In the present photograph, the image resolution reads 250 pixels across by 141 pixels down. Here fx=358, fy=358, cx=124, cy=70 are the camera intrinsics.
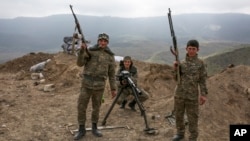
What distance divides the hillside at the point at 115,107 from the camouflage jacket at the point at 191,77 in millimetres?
1521

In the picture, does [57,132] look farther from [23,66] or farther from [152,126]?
[23,66]

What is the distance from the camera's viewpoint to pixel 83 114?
7.89 metres

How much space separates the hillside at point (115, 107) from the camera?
8602 millimetres

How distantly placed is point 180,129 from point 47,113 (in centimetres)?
408

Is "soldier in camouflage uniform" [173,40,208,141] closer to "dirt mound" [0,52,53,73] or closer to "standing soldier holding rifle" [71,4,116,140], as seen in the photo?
"standing soldier holding rifle" [71,4,116,140]

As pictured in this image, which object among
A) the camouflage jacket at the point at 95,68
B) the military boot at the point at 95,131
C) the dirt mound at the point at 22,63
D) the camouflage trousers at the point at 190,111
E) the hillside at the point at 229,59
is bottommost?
the hillside at the point at 229,59

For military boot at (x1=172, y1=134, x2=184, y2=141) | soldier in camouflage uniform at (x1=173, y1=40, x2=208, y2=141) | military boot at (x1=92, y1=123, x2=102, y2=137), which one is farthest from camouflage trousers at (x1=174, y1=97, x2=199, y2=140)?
military boot at (x1=92, y1=123, x2=102, y2=137)

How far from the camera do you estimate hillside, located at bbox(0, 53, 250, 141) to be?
28.2 ft

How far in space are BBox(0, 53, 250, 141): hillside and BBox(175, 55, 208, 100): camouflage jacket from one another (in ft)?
4.99

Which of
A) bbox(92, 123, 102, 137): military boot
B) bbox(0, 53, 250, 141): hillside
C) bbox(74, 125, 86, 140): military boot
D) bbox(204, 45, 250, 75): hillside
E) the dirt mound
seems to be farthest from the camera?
bbox(204, 45, 250, 75): hillside

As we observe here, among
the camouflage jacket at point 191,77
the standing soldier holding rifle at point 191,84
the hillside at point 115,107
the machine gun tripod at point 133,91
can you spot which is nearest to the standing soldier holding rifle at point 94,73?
the hillside at point 115,107

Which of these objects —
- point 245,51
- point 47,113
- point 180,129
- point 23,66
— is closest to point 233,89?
point 180,129

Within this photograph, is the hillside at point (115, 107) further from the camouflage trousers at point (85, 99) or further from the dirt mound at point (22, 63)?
the dirt mound at point (22, 63)

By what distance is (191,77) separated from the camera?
7.35 meters
